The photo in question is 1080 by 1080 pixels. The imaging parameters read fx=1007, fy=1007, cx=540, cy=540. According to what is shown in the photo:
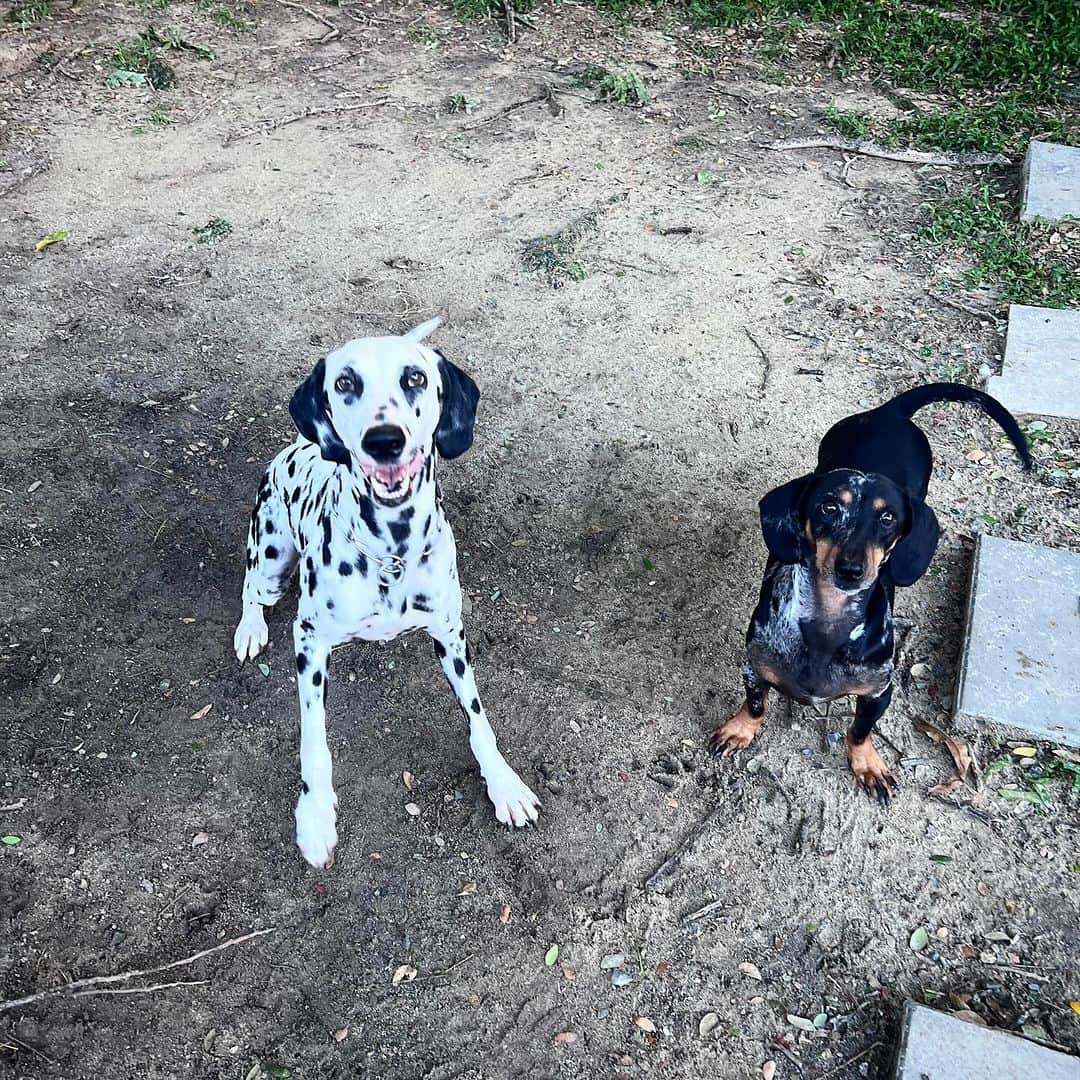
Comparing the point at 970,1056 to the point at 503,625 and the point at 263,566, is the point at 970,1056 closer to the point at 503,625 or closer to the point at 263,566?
the point at 503,625

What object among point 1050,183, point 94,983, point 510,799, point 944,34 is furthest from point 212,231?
point 944,34

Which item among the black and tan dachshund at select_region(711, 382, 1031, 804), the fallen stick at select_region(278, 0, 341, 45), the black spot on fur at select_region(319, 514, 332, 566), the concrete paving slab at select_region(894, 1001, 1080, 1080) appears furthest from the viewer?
the fallen stick at select_region(278, 0, 341, 45)

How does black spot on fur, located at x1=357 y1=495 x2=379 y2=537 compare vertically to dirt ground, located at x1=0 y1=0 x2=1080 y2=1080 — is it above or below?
above

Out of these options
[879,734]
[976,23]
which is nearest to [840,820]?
[879,734]

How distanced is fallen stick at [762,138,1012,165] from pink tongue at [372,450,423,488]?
5.65 meters

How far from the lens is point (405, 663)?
165 inches

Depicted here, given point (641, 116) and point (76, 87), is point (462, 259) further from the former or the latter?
point (76, 87)

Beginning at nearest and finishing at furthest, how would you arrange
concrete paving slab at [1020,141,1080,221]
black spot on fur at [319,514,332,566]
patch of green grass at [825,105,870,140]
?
black spot on fur at [319,514,332,566] → concrete paving slab at [1020,141,1080,221] → patch of green grass at [825,105,870,140]

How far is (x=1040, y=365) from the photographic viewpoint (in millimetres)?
5430

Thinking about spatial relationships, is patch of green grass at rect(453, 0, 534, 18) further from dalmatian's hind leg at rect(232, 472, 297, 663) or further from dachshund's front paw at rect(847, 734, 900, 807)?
dachshund's front paw at rect(847, 734, 900, 807)

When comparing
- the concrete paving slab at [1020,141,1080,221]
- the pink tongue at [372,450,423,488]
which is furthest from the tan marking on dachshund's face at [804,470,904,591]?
the concrete paving slab at [1020,141,1080,221]

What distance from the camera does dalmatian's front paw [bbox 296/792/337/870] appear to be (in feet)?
11.5

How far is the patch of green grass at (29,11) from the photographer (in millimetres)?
8969

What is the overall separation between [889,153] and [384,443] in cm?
594
